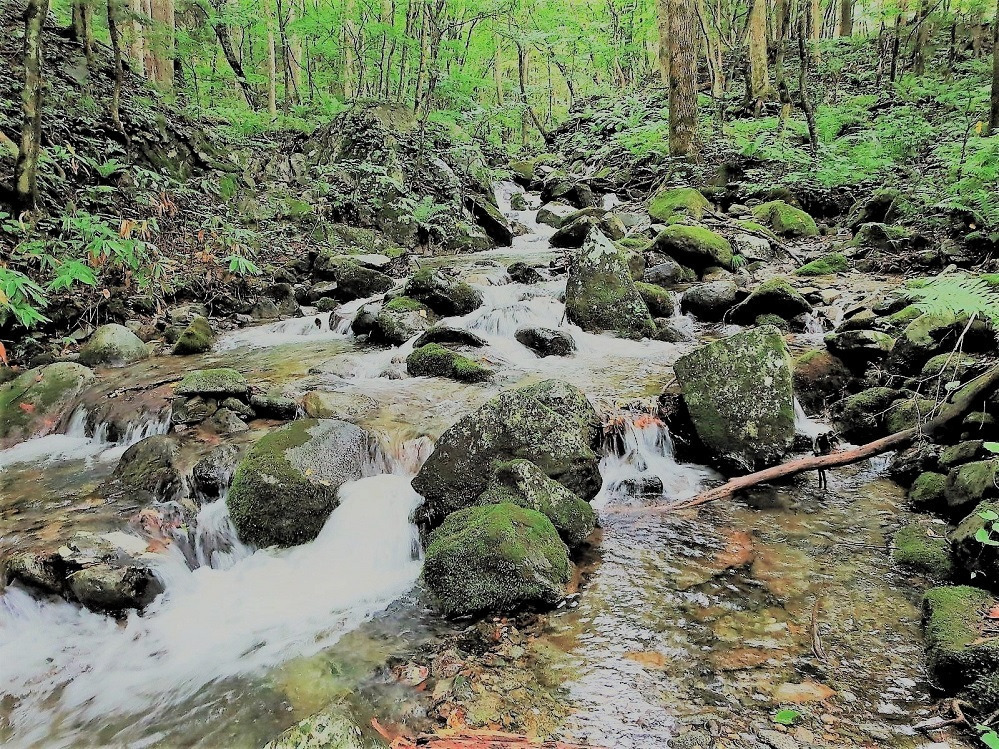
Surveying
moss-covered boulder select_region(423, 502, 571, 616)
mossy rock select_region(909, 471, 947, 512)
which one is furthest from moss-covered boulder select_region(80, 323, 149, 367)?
mossy rock select_region(909, 471, 947, 512)

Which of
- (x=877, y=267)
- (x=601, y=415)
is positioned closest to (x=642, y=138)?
(x=877, y=267)

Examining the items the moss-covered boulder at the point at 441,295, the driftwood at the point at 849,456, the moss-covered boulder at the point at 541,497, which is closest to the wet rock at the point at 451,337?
the moss-covered boulder at the point at 441,295

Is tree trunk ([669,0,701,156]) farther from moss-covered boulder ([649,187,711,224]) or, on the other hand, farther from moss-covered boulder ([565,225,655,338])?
moss-covered boulder ([565,225,655,338])

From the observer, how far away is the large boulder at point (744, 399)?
17.9ft

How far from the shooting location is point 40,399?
700 cm

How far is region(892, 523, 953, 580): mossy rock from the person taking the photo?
3801 millimetres

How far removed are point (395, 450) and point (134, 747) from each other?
10.3 feet

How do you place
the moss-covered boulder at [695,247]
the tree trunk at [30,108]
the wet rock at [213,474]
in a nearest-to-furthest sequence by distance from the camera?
the wet rock at [213,474]
the tree trunk at [30,108]
the moss-covered boulder at [695,247]

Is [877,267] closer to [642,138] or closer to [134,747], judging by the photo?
[642,138]

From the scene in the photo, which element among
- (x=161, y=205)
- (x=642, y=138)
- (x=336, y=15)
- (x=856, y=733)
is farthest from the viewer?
(x=336, y=15)

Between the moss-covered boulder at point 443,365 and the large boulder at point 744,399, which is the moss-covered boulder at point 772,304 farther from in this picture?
the moss-covered boulder at point 443,365

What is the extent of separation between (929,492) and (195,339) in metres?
8.90

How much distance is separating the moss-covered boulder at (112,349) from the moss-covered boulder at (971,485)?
29.9ft

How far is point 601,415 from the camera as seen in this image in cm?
612
